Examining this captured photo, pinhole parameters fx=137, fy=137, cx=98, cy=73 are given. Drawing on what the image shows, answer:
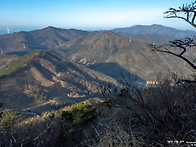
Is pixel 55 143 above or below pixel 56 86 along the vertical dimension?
above

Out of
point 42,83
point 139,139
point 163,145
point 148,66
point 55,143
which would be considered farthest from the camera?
point 148,66

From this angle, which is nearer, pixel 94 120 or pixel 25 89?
pixel 94 120

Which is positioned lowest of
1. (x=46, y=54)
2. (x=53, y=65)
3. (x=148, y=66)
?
(x=148, y=66)

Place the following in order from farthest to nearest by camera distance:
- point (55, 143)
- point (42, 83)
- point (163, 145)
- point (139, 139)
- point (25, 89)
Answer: point (42, 83) < point (25, 89) < point (55, 143) < point (139, 139) < point (163, 145)

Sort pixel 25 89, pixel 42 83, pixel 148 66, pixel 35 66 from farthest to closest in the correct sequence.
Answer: pixel 148 66 < pixel 35 66 < pixel 42 83 < pixel 25 89

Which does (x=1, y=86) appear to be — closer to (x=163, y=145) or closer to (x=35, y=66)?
(x=35, y=66)

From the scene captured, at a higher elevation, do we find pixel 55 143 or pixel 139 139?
pixel 139 139

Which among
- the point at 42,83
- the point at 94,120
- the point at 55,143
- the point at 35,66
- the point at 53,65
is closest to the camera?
the point at 55,143

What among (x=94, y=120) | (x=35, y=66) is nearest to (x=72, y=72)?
(x=35, y=66)

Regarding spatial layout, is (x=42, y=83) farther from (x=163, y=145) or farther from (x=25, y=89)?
(x=163, y=145)

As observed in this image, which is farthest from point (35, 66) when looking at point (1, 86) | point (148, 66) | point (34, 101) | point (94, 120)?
point (148, 66)
